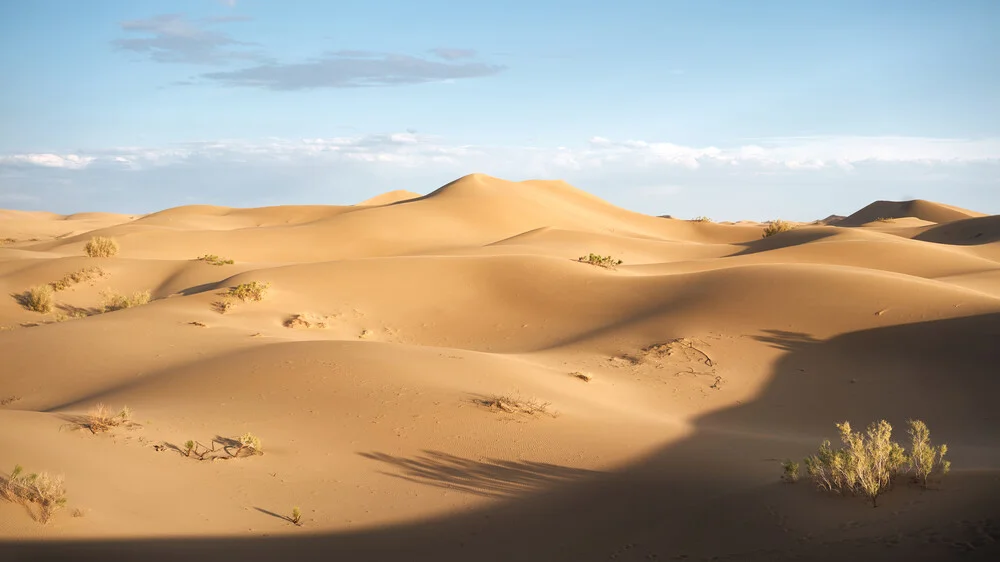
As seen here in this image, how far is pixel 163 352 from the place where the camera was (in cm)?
1312

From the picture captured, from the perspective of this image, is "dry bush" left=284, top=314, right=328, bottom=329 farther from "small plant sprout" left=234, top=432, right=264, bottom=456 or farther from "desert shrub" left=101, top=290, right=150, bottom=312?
"small plant sprout" left=234, top=432, right=264, bottom=456

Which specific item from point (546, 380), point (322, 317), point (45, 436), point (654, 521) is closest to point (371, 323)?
point (322, 317)

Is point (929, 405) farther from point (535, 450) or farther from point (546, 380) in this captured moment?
Result: point (535, 450)

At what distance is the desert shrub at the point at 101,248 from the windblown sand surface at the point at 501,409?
16.4ft

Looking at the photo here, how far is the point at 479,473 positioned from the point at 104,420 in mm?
4015

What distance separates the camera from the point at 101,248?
3033cm

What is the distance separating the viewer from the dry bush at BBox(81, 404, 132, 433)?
8.11 metres

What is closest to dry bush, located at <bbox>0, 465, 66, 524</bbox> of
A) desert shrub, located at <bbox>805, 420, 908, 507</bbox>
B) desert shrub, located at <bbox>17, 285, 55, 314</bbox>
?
desert shrub, located at <bbox>805, 420, 908, 507</bbox>

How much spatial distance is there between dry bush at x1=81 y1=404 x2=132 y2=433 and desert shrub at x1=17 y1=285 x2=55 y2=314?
15.3m

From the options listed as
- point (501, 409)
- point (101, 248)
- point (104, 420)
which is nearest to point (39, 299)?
point (101, 248)

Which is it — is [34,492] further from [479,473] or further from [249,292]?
[249,292]

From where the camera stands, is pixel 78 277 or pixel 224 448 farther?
pixel 78 277

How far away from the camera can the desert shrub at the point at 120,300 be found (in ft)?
70.2

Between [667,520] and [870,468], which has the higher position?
[870,468]
